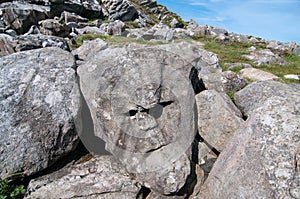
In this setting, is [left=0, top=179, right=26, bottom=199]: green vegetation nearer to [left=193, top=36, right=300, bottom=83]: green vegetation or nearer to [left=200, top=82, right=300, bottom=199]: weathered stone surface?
[left=200, top=82, right=300, bottom=199]: weathered stone surface

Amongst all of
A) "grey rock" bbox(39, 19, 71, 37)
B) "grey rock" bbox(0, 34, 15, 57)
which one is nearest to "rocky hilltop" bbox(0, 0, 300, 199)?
"grey rock" bbox(0, 34, 15, 57)

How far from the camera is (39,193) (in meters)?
4.80

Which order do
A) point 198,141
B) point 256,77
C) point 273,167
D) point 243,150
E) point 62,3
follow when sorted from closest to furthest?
point 273,167 → point 243,150 → point 198,141 → point 256,77 → point 62,3

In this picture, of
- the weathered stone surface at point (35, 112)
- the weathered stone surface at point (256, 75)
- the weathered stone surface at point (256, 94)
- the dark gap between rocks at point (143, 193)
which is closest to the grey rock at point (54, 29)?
the weathered stone surface at point (35, 112)

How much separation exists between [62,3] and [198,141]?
2897 cm

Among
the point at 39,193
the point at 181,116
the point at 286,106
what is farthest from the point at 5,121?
the point at 286,106

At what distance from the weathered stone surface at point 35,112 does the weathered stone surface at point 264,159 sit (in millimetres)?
3065

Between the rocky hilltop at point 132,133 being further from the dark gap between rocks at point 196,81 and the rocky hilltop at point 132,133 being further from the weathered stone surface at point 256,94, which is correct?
the dark gap between rocks at point 196,81

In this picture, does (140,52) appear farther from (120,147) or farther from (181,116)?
(120,147)

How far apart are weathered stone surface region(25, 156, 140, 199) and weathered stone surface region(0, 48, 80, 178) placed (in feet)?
1.11

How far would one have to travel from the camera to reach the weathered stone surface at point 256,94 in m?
6.54

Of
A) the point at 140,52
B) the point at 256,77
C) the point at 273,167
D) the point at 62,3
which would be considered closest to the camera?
the point at 273,167

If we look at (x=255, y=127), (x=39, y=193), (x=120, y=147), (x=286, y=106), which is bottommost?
(x=39, y=193)

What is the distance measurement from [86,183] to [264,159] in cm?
331
